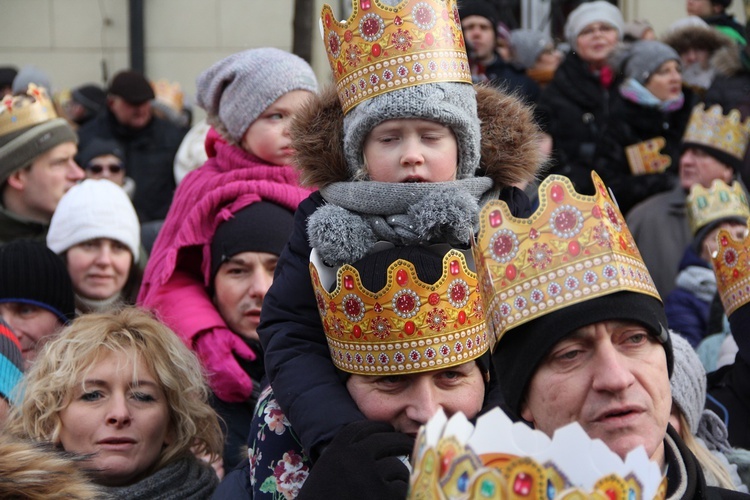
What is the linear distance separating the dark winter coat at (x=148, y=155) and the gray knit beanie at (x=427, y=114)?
4285 mm

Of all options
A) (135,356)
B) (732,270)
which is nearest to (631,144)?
(732,270)

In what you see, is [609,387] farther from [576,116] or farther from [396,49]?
[576,116]

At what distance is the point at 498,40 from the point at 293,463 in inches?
252

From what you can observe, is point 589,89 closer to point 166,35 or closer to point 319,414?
point 319,414

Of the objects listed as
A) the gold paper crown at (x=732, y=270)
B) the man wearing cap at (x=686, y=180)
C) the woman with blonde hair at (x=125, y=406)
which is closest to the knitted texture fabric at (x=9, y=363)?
the woman with blonde hair at (x=125, y=406)

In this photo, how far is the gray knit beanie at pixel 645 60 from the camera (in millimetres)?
7504

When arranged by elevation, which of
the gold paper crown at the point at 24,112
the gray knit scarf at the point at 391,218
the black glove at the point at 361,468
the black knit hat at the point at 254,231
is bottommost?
the gold paper crown at the point at 24,112

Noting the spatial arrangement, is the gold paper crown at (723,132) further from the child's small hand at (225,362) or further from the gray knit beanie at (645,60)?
the child's small hand at (225,362)

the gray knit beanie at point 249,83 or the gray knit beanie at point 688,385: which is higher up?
the gray knit beanie at point 249,83

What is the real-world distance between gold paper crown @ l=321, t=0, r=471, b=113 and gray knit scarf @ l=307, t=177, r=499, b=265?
30 centimetres

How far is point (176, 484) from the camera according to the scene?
12.8ft

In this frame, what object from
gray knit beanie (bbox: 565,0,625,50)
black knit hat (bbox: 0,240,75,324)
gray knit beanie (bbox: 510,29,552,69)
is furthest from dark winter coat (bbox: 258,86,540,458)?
gray knit beanie (bbox: 510,29,552,69)

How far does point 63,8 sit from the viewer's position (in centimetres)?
1245

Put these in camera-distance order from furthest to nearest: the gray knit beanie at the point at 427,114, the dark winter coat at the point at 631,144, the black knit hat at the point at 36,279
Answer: the dark winter coat at the point at 631,144 < the black knit hat at the point at 36,279 < the gray knit beanie at the point at 427,114
